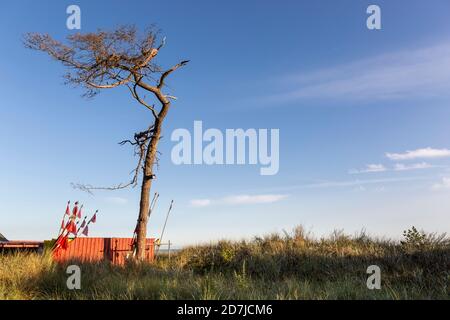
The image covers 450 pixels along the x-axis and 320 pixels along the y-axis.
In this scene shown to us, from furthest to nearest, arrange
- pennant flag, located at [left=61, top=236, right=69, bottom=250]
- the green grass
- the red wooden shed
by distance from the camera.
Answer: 1. the red wooden shed
2. pennant flag, located at [left=61, top=236, right=69, bottom=250]
3. the green grass

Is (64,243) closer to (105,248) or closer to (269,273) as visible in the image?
(105,248)

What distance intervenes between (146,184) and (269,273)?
6.37m

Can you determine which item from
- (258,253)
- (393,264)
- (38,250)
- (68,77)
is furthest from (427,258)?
(38,250)

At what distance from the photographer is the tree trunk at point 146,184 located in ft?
56.8

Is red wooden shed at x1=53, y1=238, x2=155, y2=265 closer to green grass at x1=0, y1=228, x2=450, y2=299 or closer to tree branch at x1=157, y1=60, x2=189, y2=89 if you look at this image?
green grass at x1=0, y1=228, x2=450, y2=299

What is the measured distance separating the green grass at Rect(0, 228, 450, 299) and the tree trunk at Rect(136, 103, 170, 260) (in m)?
1.75

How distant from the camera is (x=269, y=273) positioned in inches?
542

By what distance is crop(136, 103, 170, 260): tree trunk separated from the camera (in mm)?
17312

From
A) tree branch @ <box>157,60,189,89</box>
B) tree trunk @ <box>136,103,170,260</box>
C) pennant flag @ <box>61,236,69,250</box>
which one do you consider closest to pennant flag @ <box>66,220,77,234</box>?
pennant flag @ <box>61,236,69,250</box>

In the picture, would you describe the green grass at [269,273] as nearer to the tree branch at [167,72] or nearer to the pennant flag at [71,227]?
the pennant flag at [71,227]

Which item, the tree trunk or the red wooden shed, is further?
the red wooden shed
